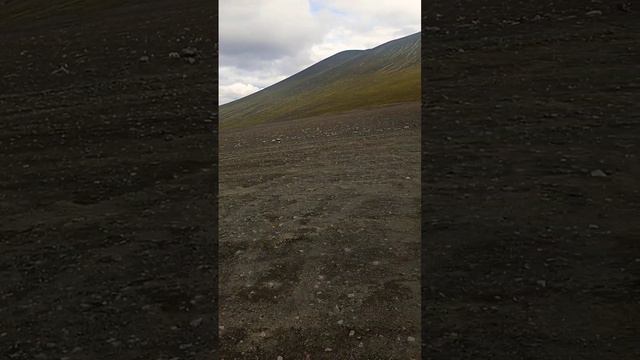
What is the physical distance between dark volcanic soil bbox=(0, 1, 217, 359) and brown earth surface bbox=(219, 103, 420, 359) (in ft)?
2.39

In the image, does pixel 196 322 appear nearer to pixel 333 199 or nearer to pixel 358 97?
pixel 333 199

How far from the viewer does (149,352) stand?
4.74 metres
